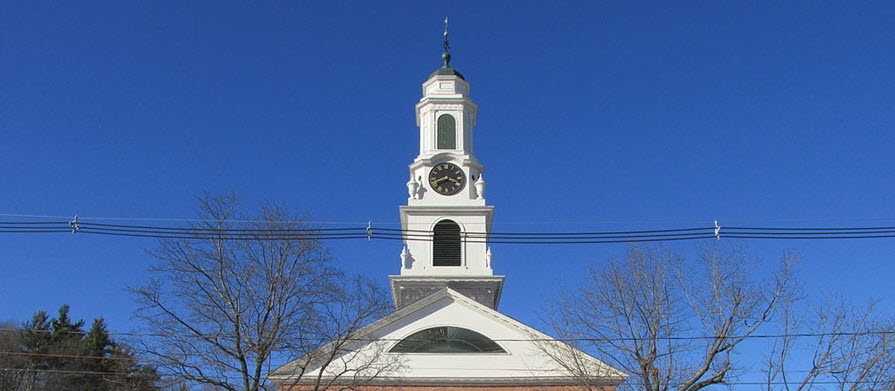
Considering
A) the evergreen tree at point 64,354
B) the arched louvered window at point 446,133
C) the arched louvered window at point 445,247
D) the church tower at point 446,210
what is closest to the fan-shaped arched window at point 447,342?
the church tower at point 446,210

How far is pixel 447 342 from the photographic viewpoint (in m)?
33.6

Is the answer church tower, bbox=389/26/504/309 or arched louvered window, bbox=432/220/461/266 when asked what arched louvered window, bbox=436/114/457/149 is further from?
arched louvered window, bbox=432/220/461/266

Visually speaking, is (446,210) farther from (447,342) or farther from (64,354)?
(64,354)

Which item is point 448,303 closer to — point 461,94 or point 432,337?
point 432,337

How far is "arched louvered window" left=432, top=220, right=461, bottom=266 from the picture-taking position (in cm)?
3956

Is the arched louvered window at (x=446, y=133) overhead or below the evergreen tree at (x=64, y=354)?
overhead

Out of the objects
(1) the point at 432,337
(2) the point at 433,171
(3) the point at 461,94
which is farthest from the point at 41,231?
(3) the point at 461,94

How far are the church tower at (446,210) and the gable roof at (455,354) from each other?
3.99m

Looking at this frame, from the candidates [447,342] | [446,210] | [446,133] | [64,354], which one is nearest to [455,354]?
[447,342]

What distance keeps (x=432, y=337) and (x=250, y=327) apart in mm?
11801

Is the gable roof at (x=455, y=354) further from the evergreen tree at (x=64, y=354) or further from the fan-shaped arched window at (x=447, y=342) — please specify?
the evergreen tree at (x=64, y=354)

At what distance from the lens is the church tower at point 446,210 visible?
127ft

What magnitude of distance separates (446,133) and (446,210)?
441 cm

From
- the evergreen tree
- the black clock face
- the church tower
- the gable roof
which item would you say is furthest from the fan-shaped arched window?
the evergreen tree
